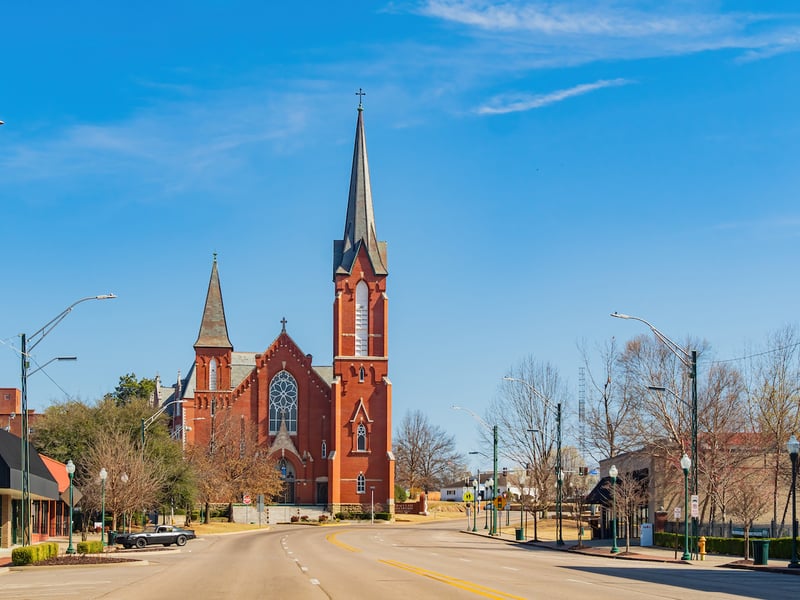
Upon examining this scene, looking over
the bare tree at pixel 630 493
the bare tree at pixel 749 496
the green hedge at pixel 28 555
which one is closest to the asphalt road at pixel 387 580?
the green hedge at pixel 28 555

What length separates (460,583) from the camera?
82.5 feet

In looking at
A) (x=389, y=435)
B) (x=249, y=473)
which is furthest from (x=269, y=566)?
(x=389, y=435)

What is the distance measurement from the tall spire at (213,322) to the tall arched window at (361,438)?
1717 centimetres

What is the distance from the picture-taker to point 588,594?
21.9 meters

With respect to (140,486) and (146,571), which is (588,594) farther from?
(140,486)

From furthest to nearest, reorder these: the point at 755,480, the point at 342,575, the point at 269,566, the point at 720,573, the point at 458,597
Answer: the point at 755,480 < the point at 269,566 < the point at 720,573 < the point at 342,575 < the point at 458,597

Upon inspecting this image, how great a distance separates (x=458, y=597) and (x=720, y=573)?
14.1m

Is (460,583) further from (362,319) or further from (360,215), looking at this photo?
(360,215)

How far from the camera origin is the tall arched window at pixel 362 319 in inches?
4382

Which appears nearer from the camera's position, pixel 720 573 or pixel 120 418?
pixel 720 573

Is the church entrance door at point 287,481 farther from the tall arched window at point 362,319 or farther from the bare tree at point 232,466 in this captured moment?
the tall arched window at point 362,319

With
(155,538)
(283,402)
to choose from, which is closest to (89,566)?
(155,538)

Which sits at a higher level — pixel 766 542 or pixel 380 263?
pixel 380 263

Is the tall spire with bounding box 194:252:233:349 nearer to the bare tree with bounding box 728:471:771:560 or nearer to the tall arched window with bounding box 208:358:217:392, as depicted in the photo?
the tall arched window with bounding box 208:358:217:392
